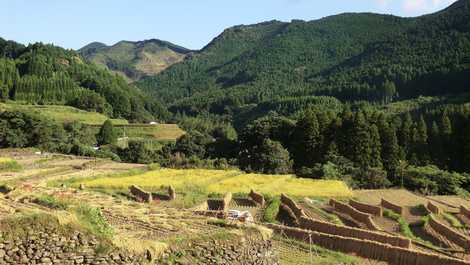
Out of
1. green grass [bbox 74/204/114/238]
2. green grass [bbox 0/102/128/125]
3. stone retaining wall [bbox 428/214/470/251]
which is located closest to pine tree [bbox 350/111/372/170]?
stone retaining wall [bbox 428/214/470/251]

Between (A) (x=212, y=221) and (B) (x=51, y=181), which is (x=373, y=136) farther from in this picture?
(A) (x=212, y=221)

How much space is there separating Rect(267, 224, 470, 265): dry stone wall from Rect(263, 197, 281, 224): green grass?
4566 millimetres

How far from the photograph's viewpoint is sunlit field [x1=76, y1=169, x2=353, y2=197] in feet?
110

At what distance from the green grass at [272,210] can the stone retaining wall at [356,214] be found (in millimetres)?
3101

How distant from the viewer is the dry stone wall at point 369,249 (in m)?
17.1

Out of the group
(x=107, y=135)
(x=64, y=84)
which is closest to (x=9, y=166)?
(x=107, y=135)

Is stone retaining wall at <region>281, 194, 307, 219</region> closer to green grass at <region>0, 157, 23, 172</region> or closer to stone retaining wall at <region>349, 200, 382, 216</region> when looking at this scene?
stone retaining wall at <region>349, 200, 382, 216</region>

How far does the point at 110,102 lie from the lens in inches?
5162

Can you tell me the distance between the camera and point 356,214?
87.7 ft

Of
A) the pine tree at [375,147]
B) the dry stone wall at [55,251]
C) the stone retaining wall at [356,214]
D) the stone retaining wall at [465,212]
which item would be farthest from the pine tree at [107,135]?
the dry stone wall at [55,251]

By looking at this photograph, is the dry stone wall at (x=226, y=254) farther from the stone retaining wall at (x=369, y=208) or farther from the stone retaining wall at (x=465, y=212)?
the stone retaining wall at (x=465, y=212)

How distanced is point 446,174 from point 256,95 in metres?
148

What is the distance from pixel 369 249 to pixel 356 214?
26.2ft

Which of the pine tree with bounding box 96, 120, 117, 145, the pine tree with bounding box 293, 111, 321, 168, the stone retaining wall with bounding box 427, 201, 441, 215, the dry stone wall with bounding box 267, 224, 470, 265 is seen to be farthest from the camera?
the pine tree with bounding box 96, 120, 117, 145
